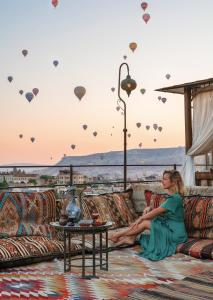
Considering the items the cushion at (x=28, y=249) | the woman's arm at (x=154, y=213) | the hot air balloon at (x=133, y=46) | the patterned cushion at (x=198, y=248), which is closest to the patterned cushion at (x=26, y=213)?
the cushion at (x=28, y=249)

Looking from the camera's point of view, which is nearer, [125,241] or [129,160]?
[125,241]

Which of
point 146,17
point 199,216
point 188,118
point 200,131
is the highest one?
point 146,17

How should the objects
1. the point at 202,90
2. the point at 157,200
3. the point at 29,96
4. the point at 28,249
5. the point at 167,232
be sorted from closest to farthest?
the point at 28,249 < the point at 167,232 < the point at 157,200 < the point at 202,90 < the point at 29,96

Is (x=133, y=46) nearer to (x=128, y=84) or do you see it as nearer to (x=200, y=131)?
(x=200, y=131)

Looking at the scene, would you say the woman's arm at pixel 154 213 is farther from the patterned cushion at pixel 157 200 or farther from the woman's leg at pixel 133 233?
the patterned cushion at pixel 157 200

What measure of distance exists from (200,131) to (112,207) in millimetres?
4297

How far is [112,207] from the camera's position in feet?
16.8

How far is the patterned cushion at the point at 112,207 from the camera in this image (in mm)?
4980

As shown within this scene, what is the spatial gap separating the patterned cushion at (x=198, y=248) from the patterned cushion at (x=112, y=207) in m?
0.87

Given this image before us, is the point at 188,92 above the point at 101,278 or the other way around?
above

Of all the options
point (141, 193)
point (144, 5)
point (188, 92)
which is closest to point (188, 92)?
point (188, 92)

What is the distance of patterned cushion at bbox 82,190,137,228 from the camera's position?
16.3ft

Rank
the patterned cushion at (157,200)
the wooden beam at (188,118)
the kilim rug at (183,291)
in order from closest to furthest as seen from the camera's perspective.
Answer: the kilim rug at (183,291)
the patterned cushion at (157,200)
the wooden beam at (188,118)

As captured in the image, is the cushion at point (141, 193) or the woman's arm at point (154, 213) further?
the cushion at point (141, 193)
